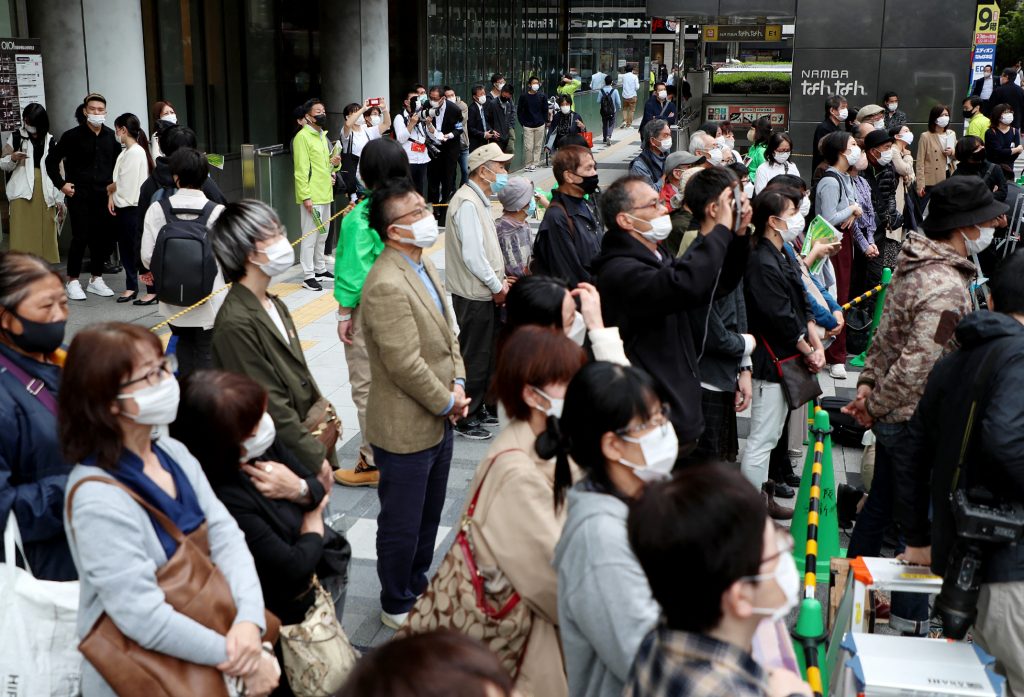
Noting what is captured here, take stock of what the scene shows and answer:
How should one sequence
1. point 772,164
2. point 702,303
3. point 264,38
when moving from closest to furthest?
point 702,303, point 772,164, point 264,38

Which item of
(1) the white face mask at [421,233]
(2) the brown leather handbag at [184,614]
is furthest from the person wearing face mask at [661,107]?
(2) the brown leather handbag at [184,614]

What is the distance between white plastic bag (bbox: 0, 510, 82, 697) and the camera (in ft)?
9.27

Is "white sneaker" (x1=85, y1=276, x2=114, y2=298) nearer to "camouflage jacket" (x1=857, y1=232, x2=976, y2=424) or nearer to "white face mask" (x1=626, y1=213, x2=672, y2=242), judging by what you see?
"white face mask" (x1=626, y1=213, x2=672, y2=242)

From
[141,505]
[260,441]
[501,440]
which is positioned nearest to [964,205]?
[501,440]

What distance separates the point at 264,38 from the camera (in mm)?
16438

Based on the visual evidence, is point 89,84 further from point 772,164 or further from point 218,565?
point 218,565

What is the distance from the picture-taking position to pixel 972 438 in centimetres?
339

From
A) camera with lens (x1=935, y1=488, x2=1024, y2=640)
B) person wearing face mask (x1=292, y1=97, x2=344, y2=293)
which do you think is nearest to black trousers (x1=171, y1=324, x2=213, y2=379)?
camera with lens (x1=935, y1=488, x2=1024, y2=640)

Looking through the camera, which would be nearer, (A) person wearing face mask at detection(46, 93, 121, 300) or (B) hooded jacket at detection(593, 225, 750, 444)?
(B) hooded jacket at detection(593, 225, 750, 444)

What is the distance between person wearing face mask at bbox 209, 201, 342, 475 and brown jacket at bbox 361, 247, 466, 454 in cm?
36

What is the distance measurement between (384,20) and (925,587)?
14.0 m

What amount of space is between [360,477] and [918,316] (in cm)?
316

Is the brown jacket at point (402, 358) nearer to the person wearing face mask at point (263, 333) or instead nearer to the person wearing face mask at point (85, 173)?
the person wearing face mask at point (263, 333)

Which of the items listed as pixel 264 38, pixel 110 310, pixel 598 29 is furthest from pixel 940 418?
pixel 598 29
